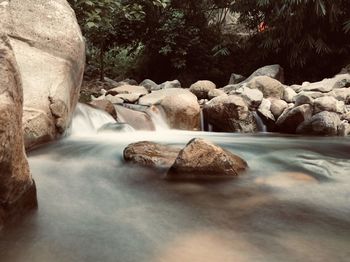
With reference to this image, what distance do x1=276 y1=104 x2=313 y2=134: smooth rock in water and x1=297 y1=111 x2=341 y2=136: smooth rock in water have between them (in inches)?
5.4

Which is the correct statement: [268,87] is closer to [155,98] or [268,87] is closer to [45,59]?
[155,98]

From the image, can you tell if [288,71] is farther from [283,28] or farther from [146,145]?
[146,145]

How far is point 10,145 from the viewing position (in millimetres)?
2074

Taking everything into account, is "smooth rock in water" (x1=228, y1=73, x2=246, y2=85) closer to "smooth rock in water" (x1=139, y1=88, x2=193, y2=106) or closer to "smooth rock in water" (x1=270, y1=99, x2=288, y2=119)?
"smooth rock in water" (x1=139, y1=88, x2=193, y2=106)

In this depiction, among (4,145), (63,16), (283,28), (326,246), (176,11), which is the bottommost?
(326,246)

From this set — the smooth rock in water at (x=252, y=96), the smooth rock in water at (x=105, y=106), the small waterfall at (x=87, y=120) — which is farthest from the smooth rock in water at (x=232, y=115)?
the small waterfall at (x=87, y=120)

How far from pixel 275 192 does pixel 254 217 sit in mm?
654

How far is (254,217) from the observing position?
2592mm

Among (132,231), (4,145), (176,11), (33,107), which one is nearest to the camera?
(4,145)

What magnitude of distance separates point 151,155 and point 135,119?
376 cm

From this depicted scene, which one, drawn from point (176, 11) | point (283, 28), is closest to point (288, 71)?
point (283, 28)

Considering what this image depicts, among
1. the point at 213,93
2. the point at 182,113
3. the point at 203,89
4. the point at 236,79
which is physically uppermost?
the point at 236,79

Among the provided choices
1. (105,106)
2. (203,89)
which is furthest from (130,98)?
(203,89)

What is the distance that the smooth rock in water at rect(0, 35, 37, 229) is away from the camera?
Result: 2017 millimetres
